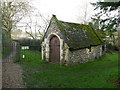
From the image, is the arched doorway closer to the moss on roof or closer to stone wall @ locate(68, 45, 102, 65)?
the moss on roof

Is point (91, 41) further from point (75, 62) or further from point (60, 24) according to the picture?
point (60, 24)

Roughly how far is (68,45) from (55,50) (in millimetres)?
1493

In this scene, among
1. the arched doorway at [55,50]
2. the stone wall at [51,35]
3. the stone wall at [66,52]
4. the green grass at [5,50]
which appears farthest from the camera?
the arched doorway at [55,50]

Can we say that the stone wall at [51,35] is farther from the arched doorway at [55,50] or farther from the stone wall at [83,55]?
the stone wall at [83,55]

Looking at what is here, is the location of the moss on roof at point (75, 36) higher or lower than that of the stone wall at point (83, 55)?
higher

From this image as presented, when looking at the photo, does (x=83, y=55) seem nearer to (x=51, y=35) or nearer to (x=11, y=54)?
(x=51, y=35)

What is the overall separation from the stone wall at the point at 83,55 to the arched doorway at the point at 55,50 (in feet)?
3.87

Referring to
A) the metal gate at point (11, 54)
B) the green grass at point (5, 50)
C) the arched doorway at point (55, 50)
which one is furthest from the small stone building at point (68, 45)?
the green grass at point (5, 50)

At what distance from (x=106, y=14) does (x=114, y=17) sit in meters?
0.36

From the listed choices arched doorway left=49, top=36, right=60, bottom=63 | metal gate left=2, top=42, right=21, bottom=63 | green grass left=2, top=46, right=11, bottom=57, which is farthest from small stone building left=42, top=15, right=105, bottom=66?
green grass left=2, top=46, right=11, bottom=57

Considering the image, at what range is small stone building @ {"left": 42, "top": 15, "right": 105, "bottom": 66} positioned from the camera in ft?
19.6

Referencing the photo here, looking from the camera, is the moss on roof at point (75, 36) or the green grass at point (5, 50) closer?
the green grass at point (5, 50)

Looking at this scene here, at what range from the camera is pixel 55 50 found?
22.7 feet

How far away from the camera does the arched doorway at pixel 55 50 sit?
6664 mm
